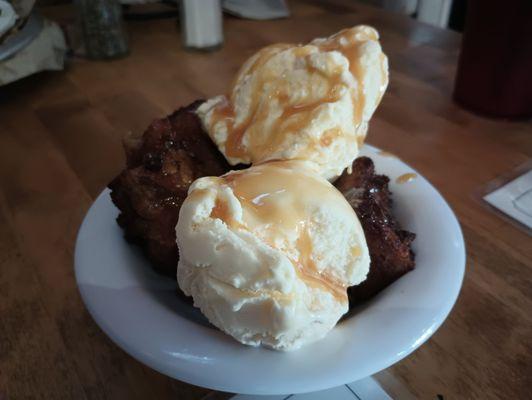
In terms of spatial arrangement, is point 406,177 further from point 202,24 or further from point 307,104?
point 202,24

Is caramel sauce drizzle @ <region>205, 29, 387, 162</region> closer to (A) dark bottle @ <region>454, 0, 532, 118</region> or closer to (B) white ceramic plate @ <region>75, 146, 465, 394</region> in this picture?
(B) white ceramic plate @ <region>75, 146, 465, 394</region>

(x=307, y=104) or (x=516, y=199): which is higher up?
(x=307, y=104)

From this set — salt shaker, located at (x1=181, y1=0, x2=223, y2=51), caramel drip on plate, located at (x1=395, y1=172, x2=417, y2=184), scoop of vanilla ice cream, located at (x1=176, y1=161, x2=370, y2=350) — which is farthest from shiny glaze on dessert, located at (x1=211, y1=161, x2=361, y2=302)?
salt shaker, located at (x1=181, y1=0, x2=223, y2=51)

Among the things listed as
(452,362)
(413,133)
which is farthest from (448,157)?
(452,362)

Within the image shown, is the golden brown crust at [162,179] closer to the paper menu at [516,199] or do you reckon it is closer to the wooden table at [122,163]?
the wooden table at [122,163]

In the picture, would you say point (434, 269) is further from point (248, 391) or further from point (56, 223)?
point (56, 223)

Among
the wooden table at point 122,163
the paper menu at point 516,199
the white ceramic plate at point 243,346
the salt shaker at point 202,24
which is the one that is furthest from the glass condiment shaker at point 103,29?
the paper menu at point 516,199

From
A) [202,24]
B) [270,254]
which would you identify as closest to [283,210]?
[270,254]

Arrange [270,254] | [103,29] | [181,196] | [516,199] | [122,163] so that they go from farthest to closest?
[103,29] → [122,163] → [516,199] → [181,196] → [270,254]
